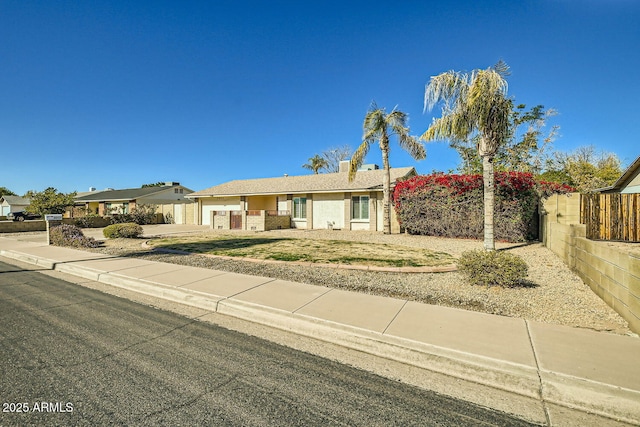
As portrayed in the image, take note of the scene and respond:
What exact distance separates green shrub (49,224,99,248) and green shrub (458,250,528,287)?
1432 centimetres

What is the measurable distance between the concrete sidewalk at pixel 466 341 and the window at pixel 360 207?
1464cm

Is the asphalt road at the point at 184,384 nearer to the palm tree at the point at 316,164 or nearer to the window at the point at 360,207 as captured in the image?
the window at the point at 360,207

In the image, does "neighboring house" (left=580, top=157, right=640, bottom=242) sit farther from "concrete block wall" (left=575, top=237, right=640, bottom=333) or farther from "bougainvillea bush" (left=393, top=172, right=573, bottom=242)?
"concrete block wall" (left=575, top=237, right=640, bottom=333)

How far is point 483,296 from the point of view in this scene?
5.63 m

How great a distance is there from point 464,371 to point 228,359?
2706mm

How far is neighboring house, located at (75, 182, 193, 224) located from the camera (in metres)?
31.1

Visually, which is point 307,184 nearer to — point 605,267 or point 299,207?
point 299,207

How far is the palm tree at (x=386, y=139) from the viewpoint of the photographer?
1656cm

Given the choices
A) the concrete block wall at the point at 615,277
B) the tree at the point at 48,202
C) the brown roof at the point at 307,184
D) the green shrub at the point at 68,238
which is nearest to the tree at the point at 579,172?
the brown roof at the point at 307,184

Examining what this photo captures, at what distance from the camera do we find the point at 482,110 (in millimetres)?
9844

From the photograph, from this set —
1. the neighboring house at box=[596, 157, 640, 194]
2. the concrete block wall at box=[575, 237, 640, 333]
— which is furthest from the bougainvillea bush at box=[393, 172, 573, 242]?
the neighboring house at box=[596, 157, 640, 194]

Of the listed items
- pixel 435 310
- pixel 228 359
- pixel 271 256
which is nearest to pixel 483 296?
pixel 435 310

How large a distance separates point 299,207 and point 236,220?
4.96 m

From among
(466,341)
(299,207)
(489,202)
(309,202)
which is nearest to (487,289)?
(466,341)
